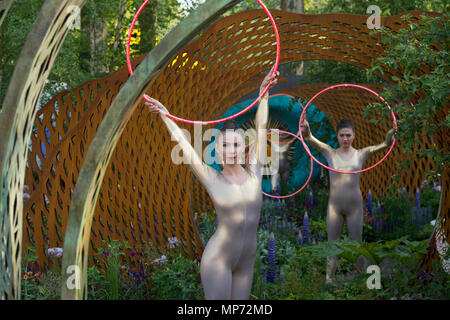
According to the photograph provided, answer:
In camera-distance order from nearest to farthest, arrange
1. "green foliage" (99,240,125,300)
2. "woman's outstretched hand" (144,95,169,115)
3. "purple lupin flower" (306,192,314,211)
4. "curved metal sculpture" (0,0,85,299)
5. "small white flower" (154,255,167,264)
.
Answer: "curved metal sculpture" (0,0,85,299), "woman's outstretched hand" (144,95,169,115), "green foliage" (99,240,125,300), "small white flower" (154,255,167,264), "purple lupin flower" (306,192,314,211)

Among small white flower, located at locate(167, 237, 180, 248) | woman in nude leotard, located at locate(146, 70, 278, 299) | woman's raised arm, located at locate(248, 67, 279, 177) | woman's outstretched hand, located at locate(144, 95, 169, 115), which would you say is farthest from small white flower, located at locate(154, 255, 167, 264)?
woman's outstretched hand, located at locate(144, 95, 169, 115)

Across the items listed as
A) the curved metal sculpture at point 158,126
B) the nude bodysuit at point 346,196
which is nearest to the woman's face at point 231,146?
the curved metal sculpture at point 158,126

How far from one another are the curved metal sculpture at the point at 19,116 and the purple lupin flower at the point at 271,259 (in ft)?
11.4

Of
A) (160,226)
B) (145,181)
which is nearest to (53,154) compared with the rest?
(145,181)

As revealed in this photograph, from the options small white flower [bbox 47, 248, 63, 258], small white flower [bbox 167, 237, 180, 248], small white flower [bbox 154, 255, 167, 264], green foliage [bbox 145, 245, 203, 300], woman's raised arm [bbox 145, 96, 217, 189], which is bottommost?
green foliage [bbox 145, 245, 203, 300]

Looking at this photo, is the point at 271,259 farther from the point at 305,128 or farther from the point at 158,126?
the point at 158,126

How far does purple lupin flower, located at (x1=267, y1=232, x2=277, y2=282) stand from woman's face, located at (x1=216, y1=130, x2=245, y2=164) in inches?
98.5

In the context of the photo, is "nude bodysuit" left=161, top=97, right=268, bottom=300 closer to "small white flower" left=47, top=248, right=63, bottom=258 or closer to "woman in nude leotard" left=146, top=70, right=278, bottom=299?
"woman in nude leotard" left=146, top=70, right=278, bottom=299

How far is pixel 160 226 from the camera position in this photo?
738 centimetres

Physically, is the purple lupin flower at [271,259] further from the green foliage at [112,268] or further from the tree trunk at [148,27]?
the tree trunk at [148,27]

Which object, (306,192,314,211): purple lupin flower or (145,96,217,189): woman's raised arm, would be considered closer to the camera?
(145,96,217,189): woman's raised arm

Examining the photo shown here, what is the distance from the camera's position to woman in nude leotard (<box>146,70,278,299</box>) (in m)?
4.29

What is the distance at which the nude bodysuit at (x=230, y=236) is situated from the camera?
→ 14.1 feet

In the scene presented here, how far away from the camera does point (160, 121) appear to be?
7164 millimetres
